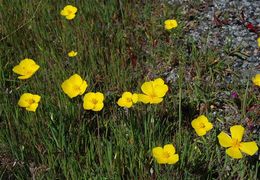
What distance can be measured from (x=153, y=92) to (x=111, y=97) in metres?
0.48

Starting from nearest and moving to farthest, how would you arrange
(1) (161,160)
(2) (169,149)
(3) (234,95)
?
(1) (161,160), (2) (169,149), (3) (234,95)

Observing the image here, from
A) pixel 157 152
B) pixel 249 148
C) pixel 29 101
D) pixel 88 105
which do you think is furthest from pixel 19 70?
pixel 249 148

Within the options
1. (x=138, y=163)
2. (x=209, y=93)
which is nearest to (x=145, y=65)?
(x=209, y=93)

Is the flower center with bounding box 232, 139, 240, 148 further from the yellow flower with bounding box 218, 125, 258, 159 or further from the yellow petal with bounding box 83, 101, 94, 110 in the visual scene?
the yellow petal with bounding box 83, 101, 94, 110

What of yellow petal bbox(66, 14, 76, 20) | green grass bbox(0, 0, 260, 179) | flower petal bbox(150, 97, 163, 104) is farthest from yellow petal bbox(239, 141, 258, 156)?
yellow petal bbox(66, 14, 76, 20)

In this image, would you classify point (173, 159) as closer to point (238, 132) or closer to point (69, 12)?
point (238, 132)

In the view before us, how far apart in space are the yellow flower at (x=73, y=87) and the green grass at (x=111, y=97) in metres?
0.11

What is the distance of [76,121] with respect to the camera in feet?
8.34

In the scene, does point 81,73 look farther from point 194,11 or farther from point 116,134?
point 194,11

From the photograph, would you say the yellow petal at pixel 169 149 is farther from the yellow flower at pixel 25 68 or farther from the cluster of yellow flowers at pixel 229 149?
the yellow flower at pixel 25 68

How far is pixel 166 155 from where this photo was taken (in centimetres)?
205

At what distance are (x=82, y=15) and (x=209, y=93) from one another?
1.03 m

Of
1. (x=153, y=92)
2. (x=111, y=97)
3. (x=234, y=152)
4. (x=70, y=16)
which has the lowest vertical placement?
(x=111, y=97)

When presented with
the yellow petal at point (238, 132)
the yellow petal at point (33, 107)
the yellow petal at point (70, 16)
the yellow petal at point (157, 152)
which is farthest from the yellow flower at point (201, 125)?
the yellow petal at point (70, 16)
